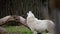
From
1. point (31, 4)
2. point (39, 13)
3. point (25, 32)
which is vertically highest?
point (31, 4)

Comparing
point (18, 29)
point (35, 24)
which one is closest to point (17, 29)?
point (18, 29)

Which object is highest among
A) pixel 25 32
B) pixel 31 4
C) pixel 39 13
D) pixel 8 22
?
pixel 31 4

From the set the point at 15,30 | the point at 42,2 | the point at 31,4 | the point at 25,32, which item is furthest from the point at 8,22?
the point at 42,2

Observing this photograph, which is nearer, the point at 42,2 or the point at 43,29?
the point at 42,2

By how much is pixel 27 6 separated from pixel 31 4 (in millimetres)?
54

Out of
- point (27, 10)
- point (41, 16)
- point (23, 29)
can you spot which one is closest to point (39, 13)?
point (41, 16)

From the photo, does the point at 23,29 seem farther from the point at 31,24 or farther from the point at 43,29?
the point at 43,29

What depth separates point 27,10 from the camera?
1605 mm

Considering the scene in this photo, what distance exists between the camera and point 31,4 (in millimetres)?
1565

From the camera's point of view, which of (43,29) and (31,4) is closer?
(31,4)

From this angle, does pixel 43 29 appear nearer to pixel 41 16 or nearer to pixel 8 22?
pixel 41 16

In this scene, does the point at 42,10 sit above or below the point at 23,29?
above

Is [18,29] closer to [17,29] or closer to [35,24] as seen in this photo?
[17,29]

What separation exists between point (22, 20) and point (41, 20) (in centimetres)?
23
